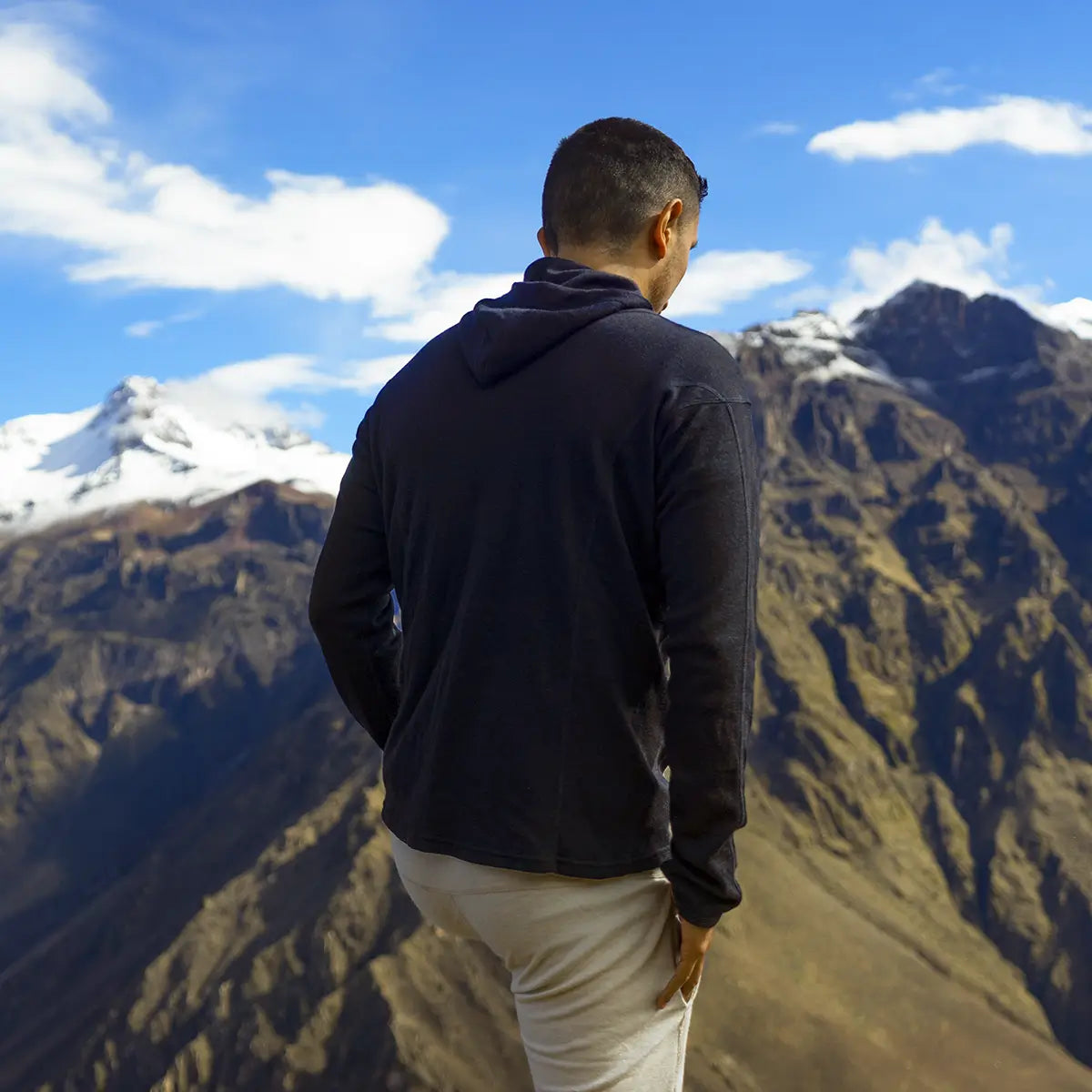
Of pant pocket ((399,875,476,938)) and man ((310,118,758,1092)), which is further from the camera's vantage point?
pant pocket ((399,875,476,938))

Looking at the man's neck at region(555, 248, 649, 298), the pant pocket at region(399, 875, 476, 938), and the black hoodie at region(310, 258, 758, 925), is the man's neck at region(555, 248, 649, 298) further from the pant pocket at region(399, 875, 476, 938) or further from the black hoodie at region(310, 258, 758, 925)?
the pant pocket at region(399, 875, 476, 938)

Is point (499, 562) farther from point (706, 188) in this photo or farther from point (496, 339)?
point (706, 188)

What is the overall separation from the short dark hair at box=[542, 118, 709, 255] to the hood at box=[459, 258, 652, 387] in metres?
0.12

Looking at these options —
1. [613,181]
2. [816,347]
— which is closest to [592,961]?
[613,181]

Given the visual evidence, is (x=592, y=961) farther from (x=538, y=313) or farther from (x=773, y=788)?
(x=773, y=788)

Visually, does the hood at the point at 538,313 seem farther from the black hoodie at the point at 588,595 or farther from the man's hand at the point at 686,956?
the man's hand at the point at 686,956

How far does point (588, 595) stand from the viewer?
287 cm

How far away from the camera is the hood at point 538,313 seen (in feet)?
9.71

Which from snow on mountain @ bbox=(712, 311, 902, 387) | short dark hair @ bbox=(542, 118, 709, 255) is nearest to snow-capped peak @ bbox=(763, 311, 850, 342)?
snow on mountain @ bbox=(712, 311, 902, 387)

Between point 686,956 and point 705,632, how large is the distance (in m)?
0.81

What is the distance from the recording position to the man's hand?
2.87 m

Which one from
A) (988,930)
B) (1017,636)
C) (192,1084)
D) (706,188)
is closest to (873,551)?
(1017,636)

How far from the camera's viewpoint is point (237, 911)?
8019cm

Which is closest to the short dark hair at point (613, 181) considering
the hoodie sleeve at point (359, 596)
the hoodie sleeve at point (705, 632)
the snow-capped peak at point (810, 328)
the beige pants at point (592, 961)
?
the hoodie sleeve at point (705, 632)
